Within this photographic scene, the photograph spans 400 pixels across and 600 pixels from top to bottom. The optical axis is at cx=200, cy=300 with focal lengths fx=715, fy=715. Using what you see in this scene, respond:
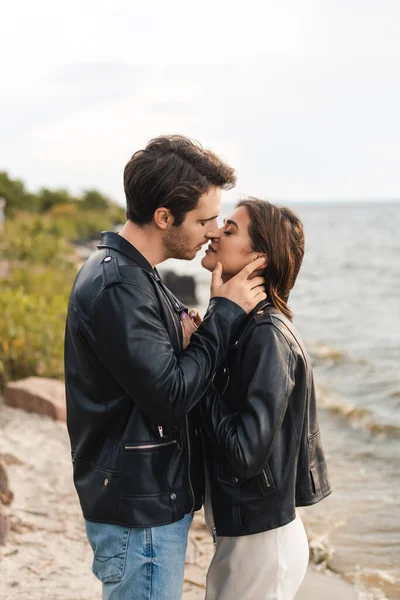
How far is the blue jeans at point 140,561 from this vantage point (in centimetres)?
255

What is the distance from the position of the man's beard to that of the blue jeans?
1006mm

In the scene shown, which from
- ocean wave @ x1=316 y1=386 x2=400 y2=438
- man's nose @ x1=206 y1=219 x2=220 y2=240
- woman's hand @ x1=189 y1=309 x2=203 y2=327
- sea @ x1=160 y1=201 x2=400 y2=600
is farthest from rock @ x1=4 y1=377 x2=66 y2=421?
man's nose @ x1=206 y1=219 x2=220 y2=240

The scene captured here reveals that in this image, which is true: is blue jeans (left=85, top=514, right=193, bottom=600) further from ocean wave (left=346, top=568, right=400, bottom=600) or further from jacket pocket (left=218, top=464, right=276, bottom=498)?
ocean wave (left=346, top=568, right=400, bottom=600)

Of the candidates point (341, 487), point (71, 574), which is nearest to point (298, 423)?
point (71, 574)

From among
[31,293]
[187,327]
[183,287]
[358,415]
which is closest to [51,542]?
[187,327]

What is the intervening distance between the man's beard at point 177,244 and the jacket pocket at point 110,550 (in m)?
1.03

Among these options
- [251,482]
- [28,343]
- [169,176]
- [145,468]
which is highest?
[169,176]

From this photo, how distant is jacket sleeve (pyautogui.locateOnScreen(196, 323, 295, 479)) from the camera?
8.30 ft

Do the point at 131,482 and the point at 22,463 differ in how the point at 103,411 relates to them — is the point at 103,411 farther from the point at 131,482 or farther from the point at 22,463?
the point at 22,463

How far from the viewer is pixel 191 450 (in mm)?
2740

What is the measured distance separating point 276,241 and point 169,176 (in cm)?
50

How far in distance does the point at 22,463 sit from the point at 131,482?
364 cm

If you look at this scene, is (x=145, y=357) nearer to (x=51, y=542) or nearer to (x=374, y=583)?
(x=51, y=542)

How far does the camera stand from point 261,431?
8.29ft
